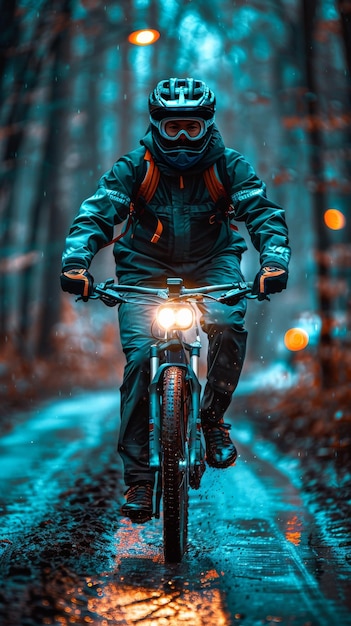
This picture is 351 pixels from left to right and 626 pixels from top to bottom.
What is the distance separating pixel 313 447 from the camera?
34.1 ft

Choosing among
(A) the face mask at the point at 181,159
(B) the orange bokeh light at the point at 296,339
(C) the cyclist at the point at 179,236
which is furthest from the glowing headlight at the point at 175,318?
(B) the orange bokeh light at the point at 296,339

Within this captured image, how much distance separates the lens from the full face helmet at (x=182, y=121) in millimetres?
5863

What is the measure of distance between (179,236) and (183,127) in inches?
26.6

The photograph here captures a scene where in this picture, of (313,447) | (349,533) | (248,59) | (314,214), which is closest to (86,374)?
(248,59)

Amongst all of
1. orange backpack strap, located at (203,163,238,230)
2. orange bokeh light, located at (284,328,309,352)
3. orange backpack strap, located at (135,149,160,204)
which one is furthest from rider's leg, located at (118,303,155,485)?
orange bokeh light, located at (284,328,309,352)

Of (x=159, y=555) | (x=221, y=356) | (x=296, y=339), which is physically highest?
(x=221, y=356)

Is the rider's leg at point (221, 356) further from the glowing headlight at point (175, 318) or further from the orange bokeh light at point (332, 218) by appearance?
the orange bokeh light at point (332, 218)

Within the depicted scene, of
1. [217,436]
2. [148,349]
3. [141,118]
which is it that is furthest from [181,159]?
[141,118]

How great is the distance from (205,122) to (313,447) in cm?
536

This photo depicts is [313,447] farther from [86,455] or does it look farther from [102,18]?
[102,18]

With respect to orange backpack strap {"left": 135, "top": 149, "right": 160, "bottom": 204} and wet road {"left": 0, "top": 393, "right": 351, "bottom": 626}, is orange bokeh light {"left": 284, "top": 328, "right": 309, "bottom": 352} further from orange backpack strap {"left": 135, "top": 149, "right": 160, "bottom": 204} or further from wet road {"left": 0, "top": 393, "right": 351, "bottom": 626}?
orange backpack strap {"left": 135, "top": 149, "right": 160, "bottom": 204}

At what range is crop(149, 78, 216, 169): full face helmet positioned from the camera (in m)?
5.86

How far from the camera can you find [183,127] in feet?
19.6

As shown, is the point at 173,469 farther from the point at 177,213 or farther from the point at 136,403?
the point at 177,213
